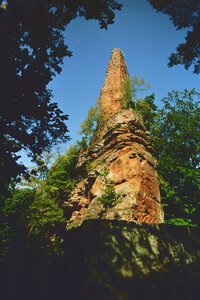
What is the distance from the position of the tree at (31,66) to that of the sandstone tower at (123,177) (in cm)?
423

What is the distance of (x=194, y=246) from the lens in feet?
14.2

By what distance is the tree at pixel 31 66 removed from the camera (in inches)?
189

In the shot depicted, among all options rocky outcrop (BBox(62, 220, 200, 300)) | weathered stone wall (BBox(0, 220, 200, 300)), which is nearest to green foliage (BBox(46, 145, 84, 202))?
weathered stone wall (BBox(0, 220, 200, 300))

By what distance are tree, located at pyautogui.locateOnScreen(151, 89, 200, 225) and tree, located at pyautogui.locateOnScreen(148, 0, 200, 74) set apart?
1069cm

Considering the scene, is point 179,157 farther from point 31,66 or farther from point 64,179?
point 31,66

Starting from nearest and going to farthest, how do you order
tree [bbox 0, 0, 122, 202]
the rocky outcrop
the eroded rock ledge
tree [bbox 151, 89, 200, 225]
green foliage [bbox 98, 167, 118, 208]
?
the rocky outcrop → tree [bbox 0, 0, 122, 202] → the eroded rock ledge → green foliage [bbox 98, 167, 118, 208] → tree [bbox 151, 89, 200, 225]

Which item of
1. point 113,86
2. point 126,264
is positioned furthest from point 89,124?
point 126,264

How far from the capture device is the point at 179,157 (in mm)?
18484

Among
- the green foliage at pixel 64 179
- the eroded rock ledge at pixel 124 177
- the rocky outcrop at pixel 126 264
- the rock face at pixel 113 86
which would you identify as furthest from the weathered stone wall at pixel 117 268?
the rock face at pixel 113 86

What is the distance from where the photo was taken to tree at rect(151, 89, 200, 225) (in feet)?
46.0

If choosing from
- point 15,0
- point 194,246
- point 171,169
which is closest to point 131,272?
point 194,246

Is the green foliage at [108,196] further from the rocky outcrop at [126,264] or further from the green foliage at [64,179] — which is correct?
the green foliage at [64,179]

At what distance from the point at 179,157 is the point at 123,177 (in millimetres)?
12126

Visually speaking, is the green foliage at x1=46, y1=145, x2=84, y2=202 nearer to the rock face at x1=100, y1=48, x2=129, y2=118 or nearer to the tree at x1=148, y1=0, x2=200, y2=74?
the rock face at x1=100, y1=48, x2=129, y2=118
